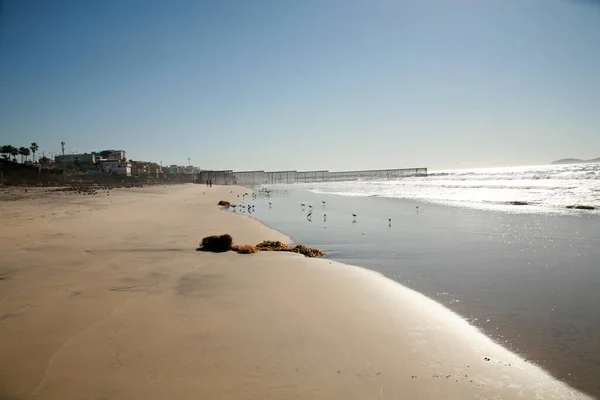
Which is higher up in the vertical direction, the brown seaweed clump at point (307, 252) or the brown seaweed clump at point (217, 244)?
the brown seaweed clump at point (217, 244)

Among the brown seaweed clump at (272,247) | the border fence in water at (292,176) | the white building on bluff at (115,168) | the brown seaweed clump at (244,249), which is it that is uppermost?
the white building on bluff at (115,168)

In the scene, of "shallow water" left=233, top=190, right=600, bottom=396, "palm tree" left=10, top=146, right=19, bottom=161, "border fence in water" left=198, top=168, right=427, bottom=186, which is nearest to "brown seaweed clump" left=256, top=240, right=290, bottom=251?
"shallow water" left=233, top=190, right=600, bottom=396

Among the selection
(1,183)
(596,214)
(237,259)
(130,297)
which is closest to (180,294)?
(130,297)

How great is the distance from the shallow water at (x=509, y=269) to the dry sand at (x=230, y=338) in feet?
1.97

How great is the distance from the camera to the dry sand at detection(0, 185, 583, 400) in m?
3.57

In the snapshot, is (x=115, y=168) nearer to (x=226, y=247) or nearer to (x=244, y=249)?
(x=226, y=247)

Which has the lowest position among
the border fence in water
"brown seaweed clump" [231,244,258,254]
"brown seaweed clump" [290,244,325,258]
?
"brown seaweed clump" [290,244,325,258]

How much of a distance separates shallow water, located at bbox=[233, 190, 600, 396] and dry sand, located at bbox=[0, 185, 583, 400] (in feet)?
1.97

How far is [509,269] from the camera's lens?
28.5ft

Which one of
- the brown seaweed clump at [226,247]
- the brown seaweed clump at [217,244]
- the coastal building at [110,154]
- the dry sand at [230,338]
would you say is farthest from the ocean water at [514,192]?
the coastal building at [110,154]

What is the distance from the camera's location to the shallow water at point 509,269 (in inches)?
193

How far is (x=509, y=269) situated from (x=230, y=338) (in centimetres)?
722

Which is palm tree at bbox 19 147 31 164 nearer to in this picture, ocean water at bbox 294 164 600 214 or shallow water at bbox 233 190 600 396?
ocean water at bbox 294 164 600 214

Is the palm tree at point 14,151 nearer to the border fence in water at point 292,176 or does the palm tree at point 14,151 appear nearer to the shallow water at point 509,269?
the border fence in water at point 292,176
